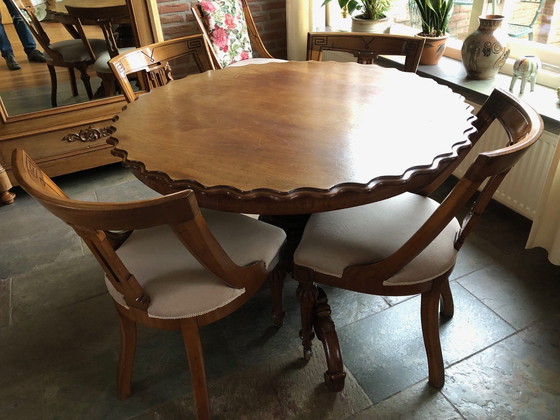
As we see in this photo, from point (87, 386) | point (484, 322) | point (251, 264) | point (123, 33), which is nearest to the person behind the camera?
point (251, 264)

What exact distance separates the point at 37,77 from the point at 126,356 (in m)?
1.80

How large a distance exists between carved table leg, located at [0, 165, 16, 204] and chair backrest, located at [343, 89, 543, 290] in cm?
212

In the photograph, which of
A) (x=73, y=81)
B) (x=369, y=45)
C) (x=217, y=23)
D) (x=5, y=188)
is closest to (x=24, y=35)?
(x=73, y=81)

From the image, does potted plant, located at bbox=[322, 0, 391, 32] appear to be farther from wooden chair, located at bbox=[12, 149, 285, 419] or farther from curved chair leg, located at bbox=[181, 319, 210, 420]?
curved chair leg, located at bbox=[181, 319, 210, 420]

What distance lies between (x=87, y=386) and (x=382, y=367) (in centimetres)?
97

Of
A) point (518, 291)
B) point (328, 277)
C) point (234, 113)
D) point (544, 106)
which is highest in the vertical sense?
point (234, 113)

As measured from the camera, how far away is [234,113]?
1.44m

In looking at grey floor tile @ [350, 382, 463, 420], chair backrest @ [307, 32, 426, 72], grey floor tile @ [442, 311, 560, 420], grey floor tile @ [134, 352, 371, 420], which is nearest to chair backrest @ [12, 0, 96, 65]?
chair backrest @ [307, 32, 426, 72]

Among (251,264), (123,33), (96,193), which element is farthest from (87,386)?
(123,33)

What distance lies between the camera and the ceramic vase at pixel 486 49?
2.03 metres

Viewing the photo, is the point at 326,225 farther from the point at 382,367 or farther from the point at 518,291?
the point at 518,291

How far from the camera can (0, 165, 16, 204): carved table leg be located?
2.37 m

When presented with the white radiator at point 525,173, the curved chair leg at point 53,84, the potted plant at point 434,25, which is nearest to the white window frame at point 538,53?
the potted plant at point 434,25

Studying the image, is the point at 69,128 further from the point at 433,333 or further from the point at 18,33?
the point at 433,333
